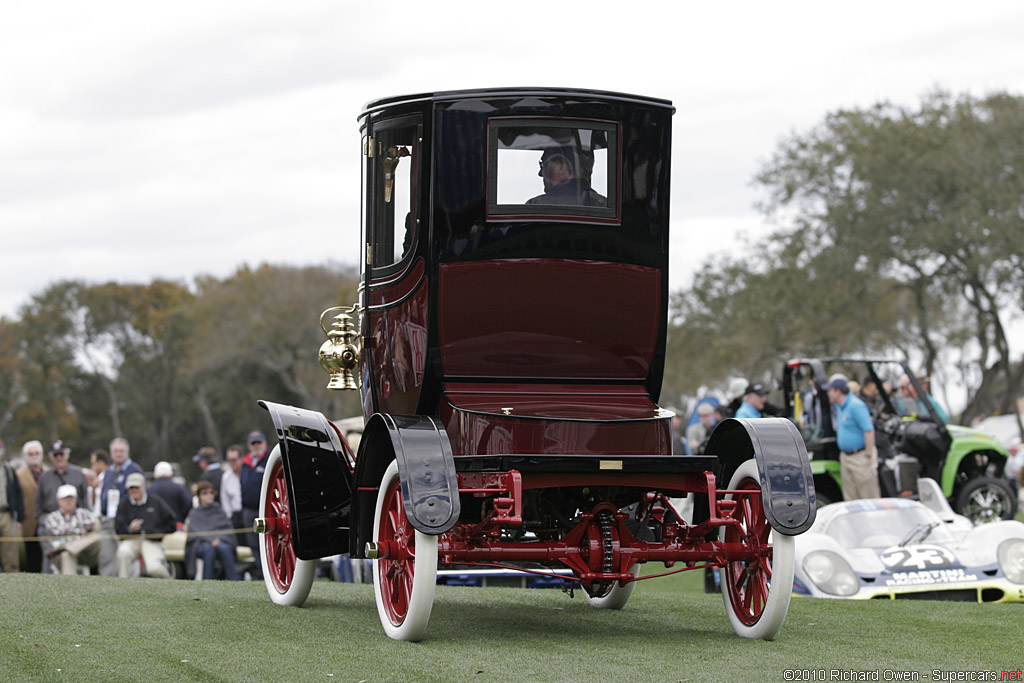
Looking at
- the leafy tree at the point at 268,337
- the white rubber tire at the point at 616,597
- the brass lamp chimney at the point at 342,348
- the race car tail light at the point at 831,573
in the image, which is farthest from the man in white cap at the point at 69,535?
the leafy tree at the point at 268,337

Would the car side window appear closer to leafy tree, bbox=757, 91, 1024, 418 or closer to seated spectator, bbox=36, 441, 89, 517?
seated spectator, bbox=36, 441, 89, 517

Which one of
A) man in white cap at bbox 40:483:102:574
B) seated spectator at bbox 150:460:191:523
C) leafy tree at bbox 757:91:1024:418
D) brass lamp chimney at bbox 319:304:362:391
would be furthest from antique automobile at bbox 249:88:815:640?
leafy tree at bbox 757:91:1024:418

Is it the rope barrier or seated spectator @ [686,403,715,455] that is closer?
the rope barrier

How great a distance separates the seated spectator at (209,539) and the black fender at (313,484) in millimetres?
6415

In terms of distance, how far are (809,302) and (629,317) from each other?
31.1 m

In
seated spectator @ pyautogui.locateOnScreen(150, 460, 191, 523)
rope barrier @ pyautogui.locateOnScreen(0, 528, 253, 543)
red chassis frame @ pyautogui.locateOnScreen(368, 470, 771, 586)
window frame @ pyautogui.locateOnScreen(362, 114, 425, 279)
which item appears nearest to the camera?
red chassis frame @ pyautogui.locateOnScreen(368, 470, 771, 586)

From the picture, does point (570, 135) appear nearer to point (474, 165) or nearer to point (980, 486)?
point (474, 165)

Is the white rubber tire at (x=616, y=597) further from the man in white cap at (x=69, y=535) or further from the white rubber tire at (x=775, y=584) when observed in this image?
the man in white cap at (x=69, y=535)

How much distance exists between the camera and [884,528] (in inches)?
459

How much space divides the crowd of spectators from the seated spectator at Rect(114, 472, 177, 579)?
0.04ft

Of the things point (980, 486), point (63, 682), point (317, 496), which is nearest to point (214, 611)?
point (317, 496)

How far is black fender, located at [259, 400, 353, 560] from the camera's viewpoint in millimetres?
8367

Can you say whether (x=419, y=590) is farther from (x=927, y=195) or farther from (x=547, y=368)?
(x=927, y=195)

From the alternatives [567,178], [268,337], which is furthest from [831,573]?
[268,337]
